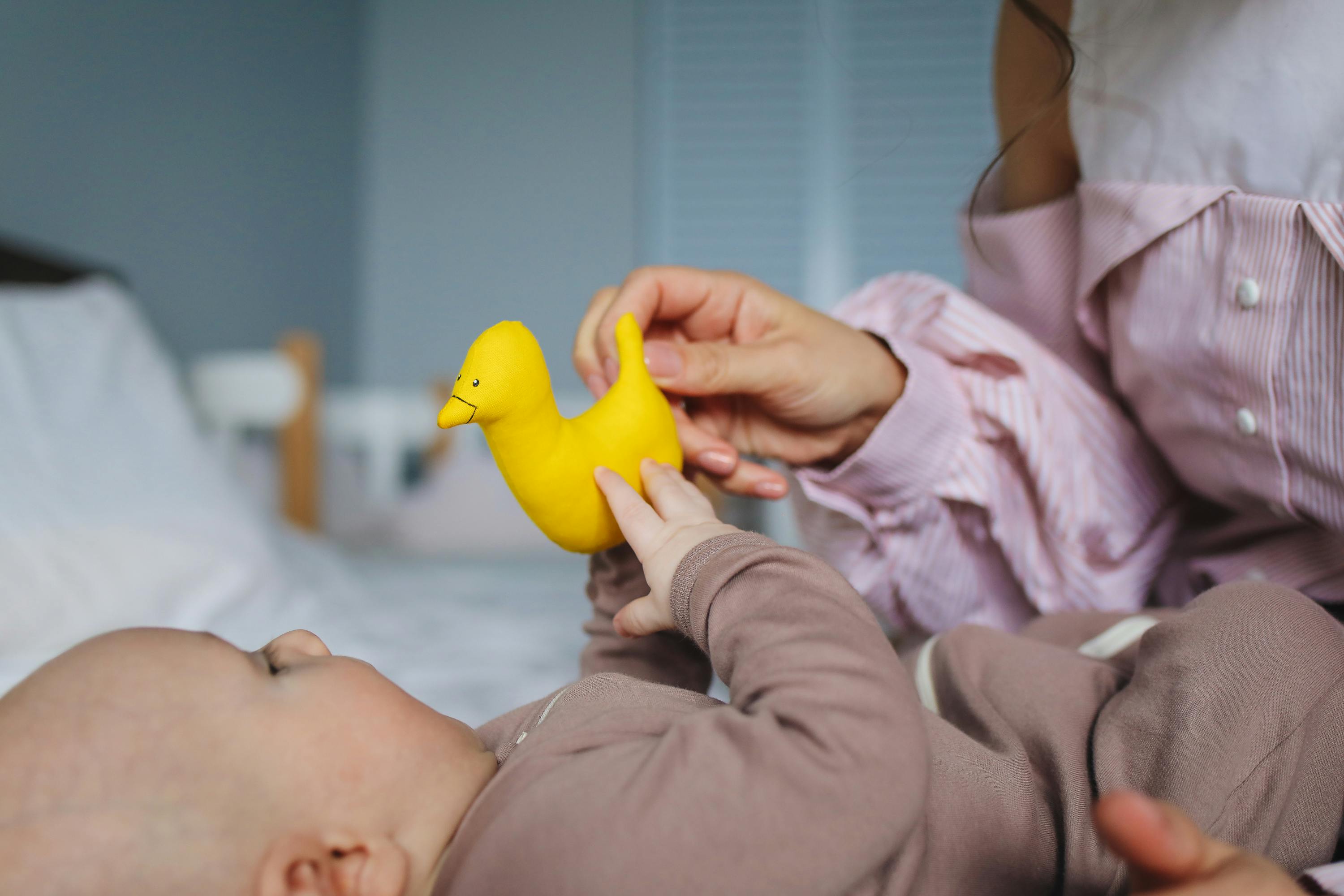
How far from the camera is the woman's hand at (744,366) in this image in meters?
0.66

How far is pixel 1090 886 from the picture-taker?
50 cm

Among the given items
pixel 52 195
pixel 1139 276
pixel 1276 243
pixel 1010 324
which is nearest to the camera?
pixel 1276 243

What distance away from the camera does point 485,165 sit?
3.40 m

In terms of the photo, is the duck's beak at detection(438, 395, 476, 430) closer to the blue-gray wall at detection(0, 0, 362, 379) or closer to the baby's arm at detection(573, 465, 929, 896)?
the baby's arm at detection(573, 465, 929, 896)

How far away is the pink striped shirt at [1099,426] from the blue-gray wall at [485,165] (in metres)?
2.59

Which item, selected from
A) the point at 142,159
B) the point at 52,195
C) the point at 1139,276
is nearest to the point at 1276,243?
the point at 1139,276

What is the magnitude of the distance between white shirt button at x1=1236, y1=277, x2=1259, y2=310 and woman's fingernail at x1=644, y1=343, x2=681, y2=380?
1.31 ft

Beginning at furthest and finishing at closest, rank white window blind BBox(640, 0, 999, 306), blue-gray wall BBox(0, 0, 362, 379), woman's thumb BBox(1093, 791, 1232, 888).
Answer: white window blind BBox(640, 0, 999, 306)
blue-gray wall BBox(0, 0, 362, 379)
woman's thumb BBox(1093, 791, 1232, 888)

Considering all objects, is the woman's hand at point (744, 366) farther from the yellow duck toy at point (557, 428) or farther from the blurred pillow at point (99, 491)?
the blurred pillow at point (99, 491)

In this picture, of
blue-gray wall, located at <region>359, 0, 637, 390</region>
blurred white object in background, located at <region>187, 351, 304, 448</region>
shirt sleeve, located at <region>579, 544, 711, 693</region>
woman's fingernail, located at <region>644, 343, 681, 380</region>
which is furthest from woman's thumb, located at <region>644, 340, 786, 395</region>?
blue-gray wall, located at <region>359, 0, 637, 390</region>

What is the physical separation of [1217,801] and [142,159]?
2324 millimetres

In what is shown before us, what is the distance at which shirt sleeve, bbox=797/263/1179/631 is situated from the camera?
2.72 feet

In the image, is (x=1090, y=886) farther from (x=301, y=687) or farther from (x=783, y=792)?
(x=301, y=687)

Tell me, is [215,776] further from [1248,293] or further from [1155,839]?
[1248,293]
